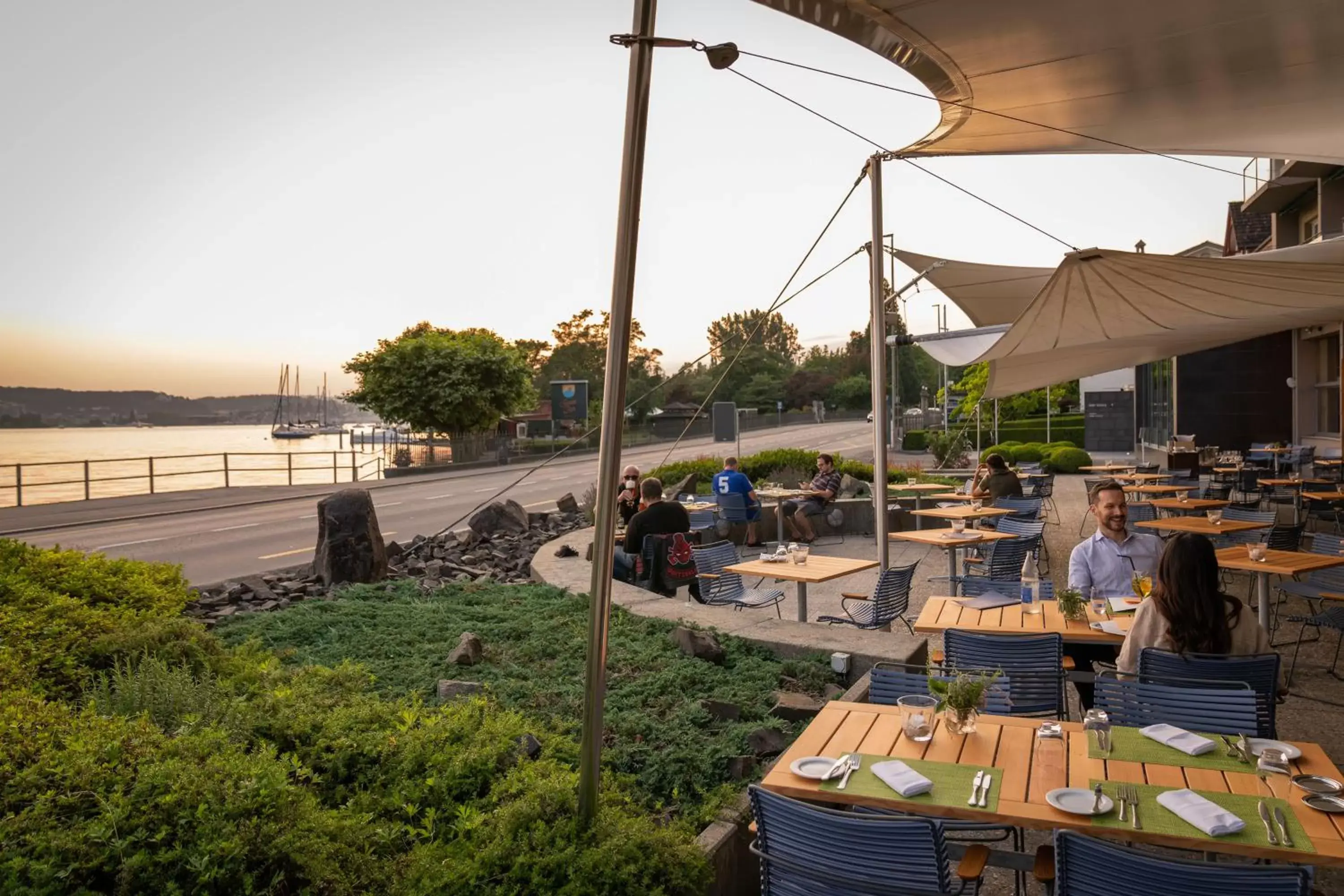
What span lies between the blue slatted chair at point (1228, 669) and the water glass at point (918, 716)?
3.59ft

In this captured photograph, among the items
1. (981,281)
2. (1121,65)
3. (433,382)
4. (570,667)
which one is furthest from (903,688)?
(433,382)

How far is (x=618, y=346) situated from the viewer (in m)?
2.75

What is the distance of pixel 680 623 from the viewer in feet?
19.8

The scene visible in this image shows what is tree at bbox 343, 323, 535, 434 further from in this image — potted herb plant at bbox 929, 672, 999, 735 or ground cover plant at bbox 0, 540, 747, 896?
potted herb plant at bbox 929, 672, 999, 735

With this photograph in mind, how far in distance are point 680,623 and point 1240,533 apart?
5.34 m

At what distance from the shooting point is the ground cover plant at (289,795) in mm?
2549

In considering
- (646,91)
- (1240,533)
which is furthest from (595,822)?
(1240,533)

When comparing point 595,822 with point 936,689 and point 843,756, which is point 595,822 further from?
point 936,689

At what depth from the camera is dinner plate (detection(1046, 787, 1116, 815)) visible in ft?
8.39

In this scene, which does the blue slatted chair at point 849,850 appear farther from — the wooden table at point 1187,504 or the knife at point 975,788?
the wooden table at point 1187,504

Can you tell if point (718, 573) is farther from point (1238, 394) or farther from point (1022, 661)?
point (1238, 394)

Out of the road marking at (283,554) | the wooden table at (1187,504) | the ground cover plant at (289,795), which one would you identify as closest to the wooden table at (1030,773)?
the ground cover plant at (289,795)

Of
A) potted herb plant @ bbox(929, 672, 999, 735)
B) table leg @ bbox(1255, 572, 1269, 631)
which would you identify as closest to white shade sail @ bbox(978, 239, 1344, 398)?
table leg @ bbox(1255, 572, 1269, 631)

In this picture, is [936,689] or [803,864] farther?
[936,689]
